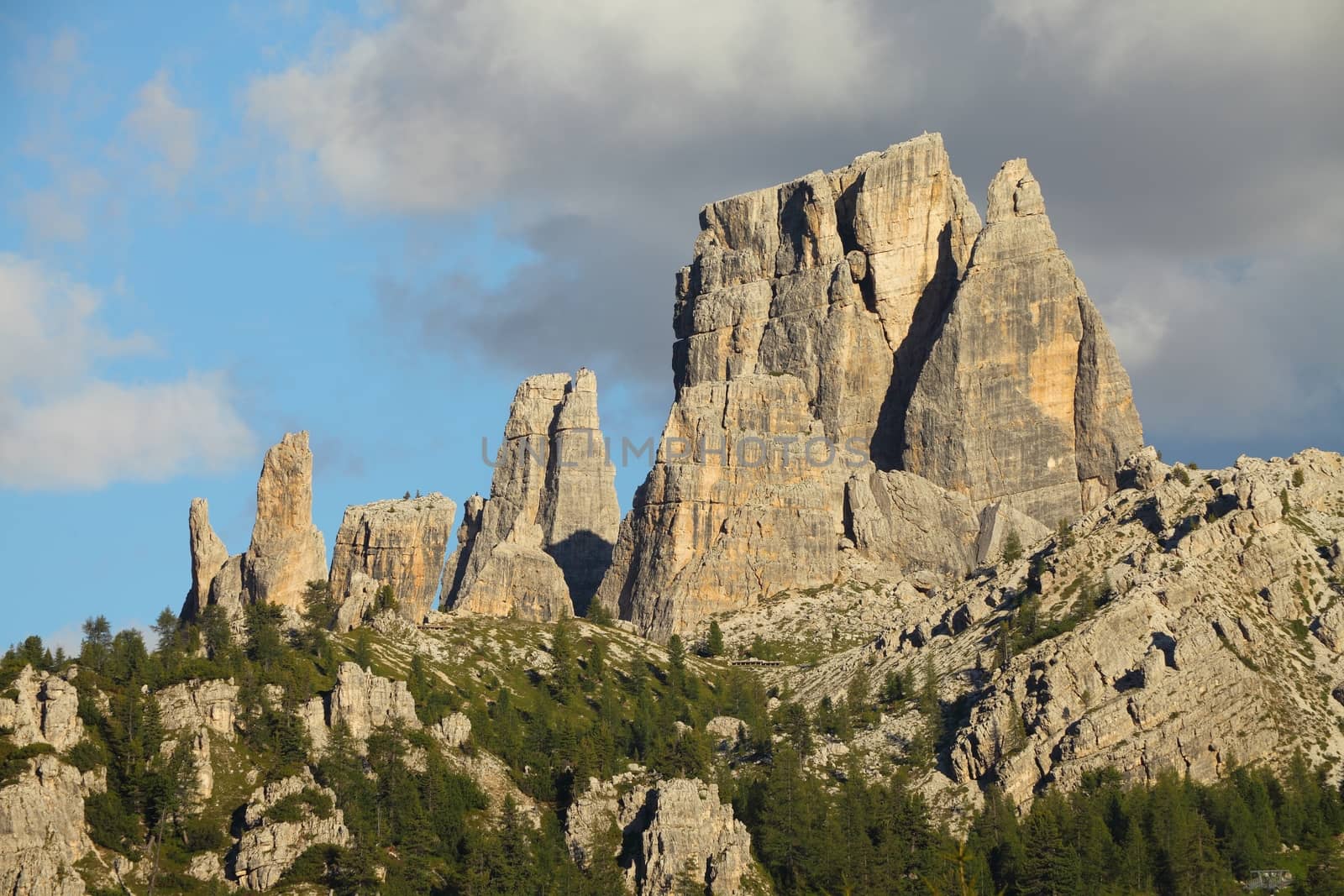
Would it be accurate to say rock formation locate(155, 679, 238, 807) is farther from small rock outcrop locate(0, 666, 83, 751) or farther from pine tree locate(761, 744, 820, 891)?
pine tree locate(761, 744, 820, 891)

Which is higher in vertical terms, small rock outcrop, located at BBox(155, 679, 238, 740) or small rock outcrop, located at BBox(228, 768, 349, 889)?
small rock outcrop, located at BBox(155, 679, 238, 740)

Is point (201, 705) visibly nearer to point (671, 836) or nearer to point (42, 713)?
point (42, 713)

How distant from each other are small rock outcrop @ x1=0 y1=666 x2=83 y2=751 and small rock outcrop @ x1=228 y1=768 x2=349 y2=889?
51.6 ft

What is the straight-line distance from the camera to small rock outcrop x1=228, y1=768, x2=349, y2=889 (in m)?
176

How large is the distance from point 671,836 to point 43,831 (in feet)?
161

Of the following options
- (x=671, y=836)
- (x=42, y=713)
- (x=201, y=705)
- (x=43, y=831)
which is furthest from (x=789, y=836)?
(x=42, y=713)

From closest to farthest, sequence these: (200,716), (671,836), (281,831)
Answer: (281,831) → (671,836) → (200,716)

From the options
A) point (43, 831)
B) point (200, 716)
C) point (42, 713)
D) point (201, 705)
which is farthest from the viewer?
point (201, 705)

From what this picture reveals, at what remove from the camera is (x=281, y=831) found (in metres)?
178

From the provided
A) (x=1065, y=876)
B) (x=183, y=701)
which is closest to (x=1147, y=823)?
(x=1065, y=876)

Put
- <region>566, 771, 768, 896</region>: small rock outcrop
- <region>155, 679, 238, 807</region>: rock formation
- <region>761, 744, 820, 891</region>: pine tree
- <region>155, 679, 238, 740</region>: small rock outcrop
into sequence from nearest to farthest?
<region>566, 771, 768, 896</region>: small rock outcrop < <region>155, 679, 238, 807</region>: rock formation < <region>761, 744, 820, 891</region>: pine tree < <region>155, 679, 238, 740</region>: small rock outcrop

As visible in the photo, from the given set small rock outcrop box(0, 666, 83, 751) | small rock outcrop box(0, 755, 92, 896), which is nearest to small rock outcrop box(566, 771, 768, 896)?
small rock outcrop box(0, 755, 92, 896)

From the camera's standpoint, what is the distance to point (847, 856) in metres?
189

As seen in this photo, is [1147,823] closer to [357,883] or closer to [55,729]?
[357,883]
